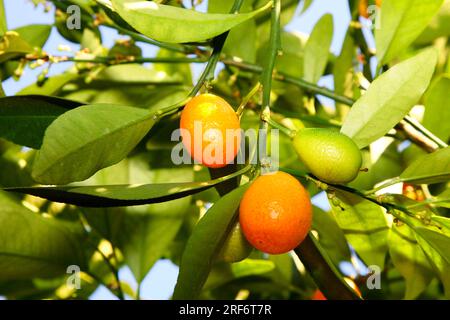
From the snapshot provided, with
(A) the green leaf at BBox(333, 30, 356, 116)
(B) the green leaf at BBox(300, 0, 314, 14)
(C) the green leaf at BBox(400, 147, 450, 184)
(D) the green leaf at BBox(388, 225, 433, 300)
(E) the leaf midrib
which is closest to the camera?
(E) the leaf midrib

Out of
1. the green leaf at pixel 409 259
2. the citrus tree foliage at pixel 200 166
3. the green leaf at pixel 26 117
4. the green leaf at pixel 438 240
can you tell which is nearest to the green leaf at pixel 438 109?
the citrus tree foliage at pixel 200 166

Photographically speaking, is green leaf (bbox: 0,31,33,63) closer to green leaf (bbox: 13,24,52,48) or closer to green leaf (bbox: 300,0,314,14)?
green leaf (bbox: 13,24,52,48)

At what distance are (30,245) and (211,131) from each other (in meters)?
0.44

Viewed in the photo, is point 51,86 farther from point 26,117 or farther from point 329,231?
point 329,231

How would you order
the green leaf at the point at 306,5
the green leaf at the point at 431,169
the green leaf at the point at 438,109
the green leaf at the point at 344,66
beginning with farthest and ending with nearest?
the green leaf at the point at 306,5 → the green leaf at the point at 344,66 → the green leaf at the point at 438,109 → the green leaf at the point at 431,169

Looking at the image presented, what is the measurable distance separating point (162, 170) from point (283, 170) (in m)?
0.40

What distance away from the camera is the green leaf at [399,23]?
0.94 meters

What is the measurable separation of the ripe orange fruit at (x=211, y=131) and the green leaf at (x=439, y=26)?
27.6 inches

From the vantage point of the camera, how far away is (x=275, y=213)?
685 mm

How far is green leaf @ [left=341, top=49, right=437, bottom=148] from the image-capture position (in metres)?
0.80

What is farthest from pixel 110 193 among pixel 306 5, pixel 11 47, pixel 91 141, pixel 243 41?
pixel 306 5

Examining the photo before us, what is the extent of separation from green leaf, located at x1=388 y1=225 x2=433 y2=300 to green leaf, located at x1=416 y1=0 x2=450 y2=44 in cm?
51

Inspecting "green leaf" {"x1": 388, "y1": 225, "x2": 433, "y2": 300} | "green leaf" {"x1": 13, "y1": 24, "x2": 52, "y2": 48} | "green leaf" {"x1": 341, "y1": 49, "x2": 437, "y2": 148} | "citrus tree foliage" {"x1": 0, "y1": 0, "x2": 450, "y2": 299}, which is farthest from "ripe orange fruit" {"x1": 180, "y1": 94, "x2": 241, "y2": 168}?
"green leaf" {"x1": 13, "y1": 24, "x2": 52, "y2": 48}

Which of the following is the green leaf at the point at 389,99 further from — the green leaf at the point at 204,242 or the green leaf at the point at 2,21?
the green leaf at the point at 2,21
